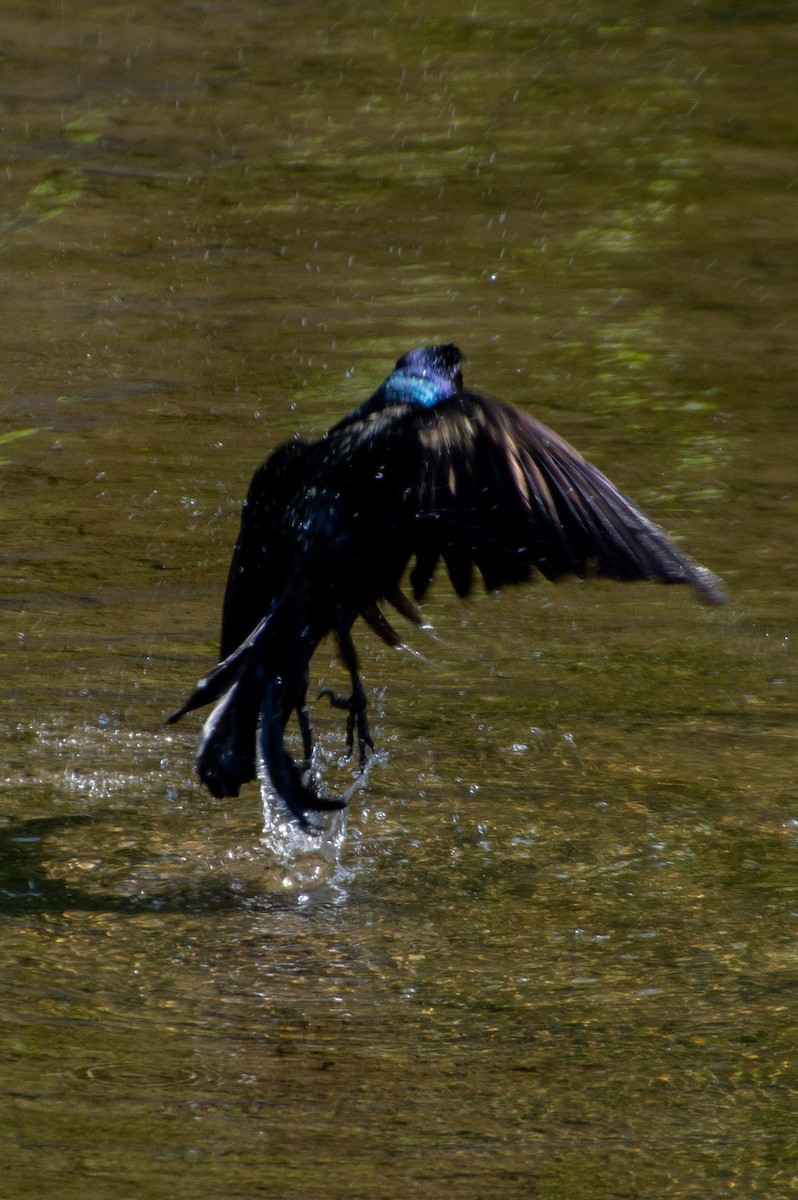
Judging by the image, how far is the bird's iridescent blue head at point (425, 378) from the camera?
3961 mm

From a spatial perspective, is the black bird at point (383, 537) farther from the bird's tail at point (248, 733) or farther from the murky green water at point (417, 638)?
the murky green water at point (417, 638)

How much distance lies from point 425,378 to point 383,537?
0.68 meters

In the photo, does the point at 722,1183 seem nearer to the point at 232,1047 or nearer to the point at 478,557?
the point at 232,1047

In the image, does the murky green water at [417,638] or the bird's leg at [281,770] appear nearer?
the murky green water at [417,638]

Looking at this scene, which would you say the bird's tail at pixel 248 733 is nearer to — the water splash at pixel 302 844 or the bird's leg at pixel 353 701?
the water splash at pixel 302 844

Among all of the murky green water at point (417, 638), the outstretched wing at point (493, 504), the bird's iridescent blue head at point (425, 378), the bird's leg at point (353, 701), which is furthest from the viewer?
the bird's iridescent blue head at point (425, 378)

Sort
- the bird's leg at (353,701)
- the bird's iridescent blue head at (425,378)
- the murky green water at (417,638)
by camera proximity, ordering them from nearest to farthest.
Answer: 1. the murky green water at (417,638)
2. the bird's leg at (353,701)
3. the bird's iridescent blue head at (425,378)

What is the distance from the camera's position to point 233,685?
10.9 feet

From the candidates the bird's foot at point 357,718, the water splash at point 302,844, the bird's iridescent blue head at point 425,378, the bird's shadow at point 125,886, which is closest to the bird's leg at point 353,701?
the bird's foot at point 357,718

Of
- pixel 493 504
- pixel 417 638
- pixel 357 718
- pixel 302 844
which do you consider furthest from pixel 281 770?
pixel 417 638

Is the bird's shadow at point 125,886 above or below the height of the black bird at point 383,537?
below

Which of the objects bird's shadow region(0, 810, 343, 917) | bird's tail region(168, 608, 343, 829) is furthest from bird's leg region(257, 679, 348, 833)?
bird's shadow region(0, 810, 343, 917)

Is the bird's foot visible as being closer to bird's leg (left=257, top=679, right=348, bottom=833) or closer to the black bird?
the black bird

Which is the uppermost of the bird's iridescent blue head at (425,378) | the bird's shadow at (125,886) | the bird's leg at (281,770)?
the bird's iridescent blue head at (425,378)
